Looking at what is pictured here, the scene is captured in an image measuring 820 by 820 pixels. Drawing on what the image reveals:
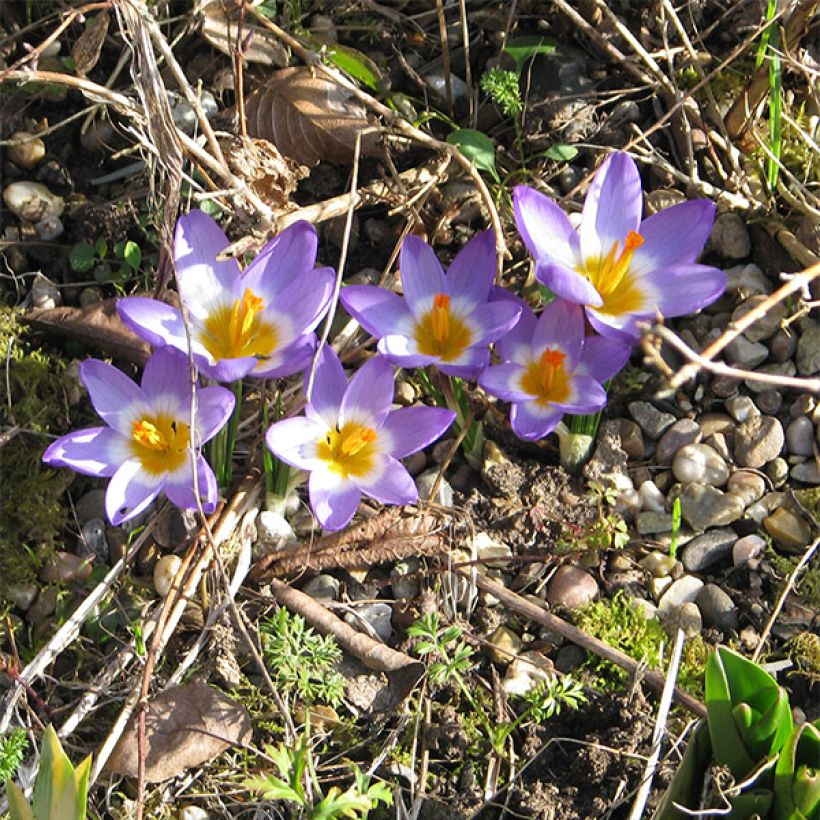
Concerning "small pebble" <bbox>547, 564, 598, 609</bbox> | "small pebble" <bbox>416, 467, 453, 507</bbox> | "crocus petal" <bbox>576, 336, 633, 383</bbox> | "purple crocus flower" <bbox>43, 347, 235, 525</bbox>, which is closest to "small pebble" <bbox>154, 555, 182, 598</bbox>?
"purple crocus flower" <bbox>43, 347, 235, 525</bbox>

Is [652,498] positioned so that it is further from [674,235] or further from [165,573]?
[165,573]

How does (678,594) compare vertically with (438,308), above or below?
below

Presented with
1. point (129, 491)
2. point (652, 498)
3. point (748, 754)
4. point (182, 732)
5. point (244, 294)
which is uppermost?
point (244, 294)

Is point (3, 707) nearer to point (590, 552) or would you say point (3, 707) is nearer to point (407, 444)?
point (407, 444)

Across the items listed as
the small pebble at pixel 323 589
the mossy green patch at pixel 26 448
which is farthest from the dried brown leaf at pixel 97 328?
the small pebble at pixel 323 589

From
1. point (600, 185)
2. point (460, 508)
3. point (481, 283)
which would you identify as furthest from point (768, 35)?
point (460, 508)

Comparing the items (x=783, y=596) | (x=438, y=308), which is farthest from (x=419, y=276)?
(x=783, y=596)
